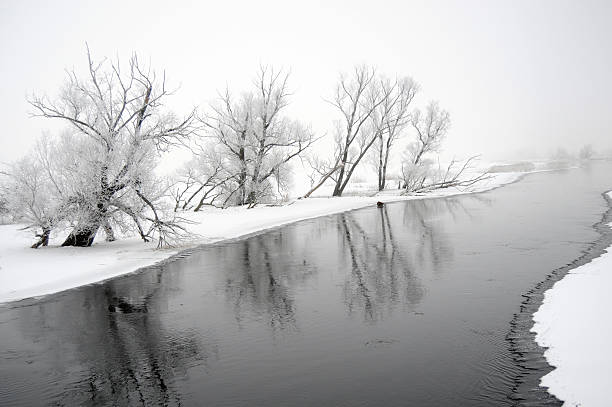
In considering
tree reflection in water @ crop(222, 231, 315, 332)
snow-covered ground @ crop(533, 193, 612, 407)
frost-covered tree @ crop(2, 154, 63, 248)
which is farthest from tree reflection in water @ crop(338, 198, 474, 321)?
frost-covered tree @ crop(2, 154, 63, 248)

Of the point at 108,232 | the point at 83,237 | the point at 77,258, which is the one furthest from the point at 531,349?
the point at 83,237

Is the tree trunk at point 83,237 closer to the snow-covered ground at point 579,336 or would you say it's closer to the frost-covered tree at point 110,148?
the frost-covered tree at point 110,148

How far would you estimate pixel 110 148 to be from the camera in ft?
48.6

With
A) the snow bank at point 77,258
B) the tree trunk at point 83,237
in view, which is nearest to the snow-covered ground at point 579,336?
the snow bank at point 77,258

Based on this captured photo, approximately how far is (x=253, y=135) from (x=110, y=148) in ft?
54.7

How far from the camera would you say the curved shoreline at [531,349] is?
4.79 metres

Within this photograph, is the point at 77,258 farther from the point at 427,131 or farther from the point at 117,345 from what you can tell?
the point at 427,131

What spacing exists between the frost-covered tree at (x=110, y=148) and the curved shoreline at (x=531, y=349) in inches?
483

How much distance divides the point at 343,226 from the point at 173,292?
11937 mm

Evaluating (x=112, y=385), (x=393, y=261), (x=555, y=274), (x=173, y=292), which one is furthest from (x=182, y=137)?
(x=555, y=274)

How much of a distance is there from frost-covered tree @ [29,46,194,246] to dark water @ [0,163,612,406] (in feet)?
10.6

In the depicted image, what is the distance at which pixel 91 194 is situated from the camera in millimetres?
14125

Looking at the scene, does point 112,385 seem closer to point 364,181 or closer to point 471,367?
point 471,367

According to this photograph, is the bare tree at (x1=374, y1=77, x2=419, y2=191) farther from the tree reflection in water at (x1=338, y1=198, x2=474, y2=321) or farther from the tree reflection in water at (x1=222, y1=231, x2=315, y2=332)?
the tree reflection in water at (x1=222, y1=231, x2=315, y2=332)
